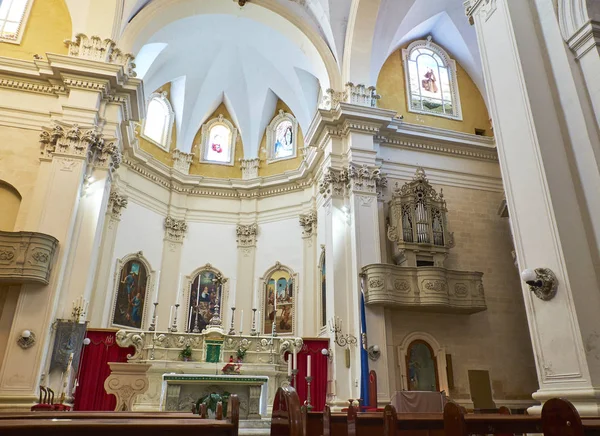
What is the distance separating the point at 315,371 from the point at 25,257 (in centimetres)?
764

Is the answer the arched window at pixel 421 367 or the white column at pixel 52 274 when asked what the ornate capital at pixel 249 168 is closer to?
the white column at pixel 52 274

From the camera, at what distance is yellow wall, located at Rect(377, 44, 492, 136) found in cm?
1616

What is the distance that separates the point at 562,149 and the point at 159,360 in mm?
9737

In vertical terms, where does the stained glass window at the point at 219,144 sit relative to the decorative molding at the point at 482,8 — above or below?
above

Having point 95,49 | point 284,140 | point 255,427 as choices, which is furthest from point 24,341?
point 284,140

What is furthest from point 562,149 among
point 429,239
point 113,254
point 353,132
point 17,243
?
point 113,254

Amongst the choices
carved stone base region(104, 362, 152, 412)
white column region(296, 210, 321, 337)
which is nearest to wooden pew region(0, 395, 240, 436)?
carved stone base region(104, 362, 152, 412)

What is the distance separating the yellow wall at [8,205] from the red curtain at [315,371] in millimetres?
8043

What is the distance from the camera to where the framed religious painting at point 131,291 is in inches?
620

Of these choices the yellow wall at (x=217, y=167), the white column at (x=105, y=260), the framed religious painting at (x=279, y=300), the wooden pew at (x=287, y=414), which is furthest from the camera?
the yellow wall at (x=217, y=167)

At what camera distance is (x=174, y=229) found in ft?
59.7

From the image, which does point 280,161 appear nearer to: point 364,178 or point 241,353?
point 364,178

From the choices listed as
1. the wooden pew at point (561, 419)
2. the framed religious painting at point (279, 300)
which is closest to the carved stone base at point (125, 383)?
the wooden pew at point (561, 419)

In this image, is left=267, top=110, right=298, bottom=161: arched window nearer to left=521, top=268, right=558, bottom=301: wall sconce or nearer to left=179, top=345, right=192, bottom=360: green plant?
left=179, top=345, right=192, bottom=360: green plant
